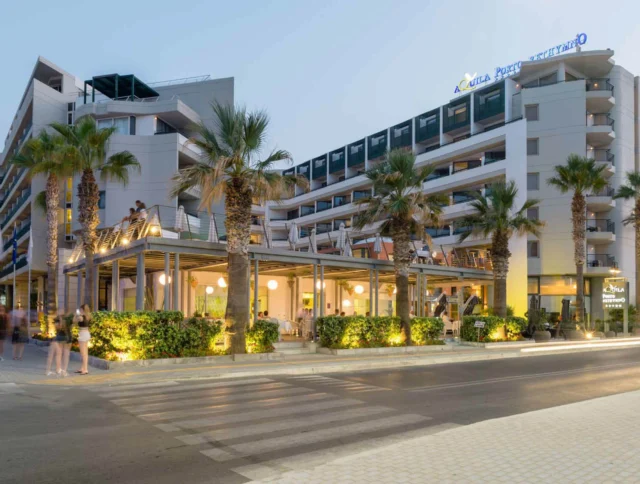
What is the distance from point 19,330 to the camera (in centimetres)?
2041

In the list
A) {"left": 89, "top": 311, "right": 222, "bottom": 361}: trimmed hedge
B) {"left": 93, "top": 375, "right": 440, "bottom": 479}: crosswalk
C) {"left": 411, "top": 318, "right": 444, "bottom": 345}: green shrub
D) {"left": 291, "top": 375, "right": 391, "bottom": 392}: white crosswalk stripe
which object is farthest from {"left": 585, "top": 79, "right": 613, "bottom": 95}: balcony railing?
{"left": 93, "top": 375, "right": 440, "bottom": 479}: crosswalk

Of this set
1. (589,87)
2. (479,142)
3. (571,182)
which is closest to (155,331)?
(571,182)

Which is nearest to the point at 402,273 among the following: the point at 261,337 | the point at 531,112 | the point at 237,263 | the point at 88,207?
the point at 261,337

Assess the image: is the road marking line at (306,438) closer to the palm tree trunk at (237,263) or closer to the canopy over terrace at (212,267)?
the palm tree trunk at (237,263)

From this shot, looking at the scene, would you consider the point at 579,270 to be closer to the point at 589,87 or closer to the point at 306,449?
the point at 589,87

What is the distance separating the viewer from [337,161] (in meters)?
71.6

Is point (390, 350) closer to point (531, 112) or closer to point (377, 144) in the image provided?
point (531, 112)

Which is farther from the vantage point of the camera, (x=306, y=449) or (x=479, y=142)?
(x=479, y=142)

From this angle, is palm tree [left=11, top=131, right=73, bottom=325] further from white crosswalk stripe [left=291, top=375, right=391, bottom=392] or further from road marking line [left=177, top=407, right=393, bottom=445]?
road marking line [left=177, top=407, right=393, bottom=445]

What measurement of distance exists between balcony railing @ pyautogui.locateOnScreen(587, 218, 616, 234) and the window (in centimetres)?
979

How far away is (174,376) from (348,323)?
9.30m

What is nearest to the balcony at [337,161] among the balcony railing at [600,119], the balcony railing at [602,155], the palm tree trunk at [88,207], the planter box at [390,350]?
the balcony railing at [600,119]

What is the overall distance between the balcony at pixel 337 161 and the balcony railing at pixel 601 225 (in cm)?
2988

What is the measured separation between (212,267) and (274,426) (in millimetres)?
17752
